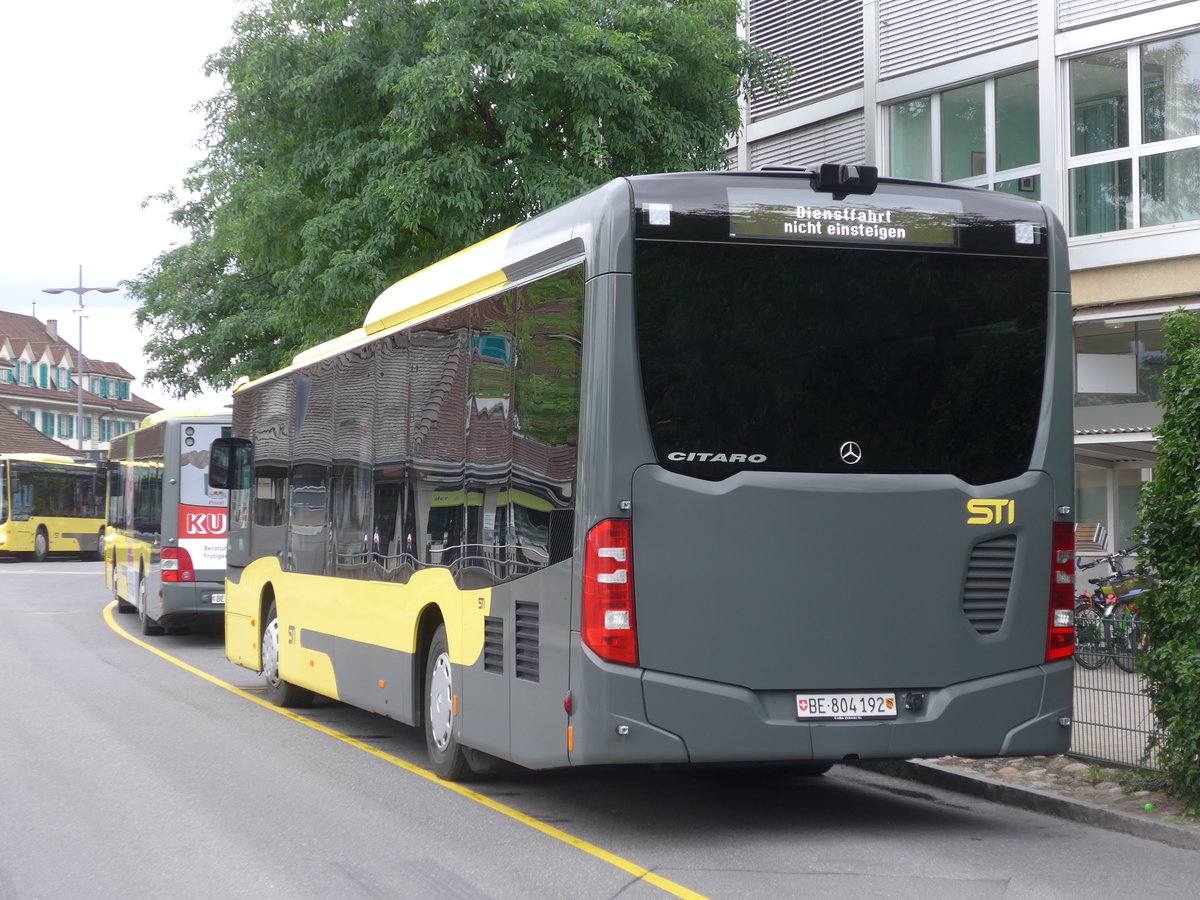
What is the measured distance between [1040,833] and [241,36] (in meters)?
15.3

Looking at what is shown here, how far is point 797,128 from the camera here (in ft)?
77.4

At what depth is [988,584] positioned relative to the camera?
26.2 ft

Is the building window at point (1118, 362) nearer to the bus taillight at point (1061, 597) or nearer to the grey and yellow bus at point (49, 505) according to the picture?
the bus taillight at point (1061, 597)

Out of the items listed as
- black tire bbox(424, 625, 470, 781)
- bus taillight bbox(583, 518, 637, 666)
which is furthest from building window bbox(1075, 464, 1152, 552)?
bus taillight bbox(583, 518, 637, 666)

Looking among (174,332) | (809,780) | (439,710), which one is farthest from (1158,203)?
(174,332)

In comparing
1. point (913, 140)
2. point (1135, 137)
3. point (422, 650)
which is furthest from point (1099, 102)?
point (422, 650)

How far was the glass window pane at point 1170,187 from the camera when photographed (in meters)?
17.7

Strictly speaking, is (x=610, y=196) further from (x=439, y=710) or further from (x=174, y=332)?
(x=174, y=332)

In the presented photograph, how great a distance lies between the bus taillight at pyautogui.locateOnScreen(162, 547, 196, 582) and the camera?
21406 millimetres

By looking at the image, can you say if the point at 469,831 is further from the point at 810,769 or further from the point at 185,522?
the point at 185,522

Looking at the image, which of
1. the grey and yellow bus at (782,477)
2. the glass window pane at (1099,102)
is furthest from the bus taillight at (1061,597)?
the glass window pane at (1099,102)

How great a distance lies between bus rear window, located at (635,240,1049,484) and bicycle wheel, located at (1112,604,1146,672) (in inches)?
60.3

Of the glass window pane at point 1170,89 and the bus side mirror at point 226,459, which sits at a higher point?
the glass window pane at point 1170,89

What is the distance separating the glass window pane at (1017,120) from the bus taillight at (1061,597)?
40.2ft
